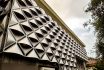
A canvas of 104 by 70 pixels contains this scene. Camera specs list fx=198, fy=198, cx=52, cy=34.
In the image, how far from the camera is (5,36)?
45.1 feet

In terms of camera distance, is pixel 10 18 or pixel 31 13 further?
pixel 31 13

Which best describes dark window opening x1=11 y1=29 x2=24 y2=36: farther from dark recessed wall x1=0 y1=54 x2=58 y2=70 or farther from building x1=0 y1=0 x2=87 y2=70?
dark recessed wall x1=0 y1=54 x2=58 y2=70

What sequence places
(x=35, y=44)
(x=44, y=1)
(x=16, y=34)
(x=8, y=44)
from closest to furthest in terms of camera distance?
(x=8, y=44), (x=16, y=34), (x=35, y=44), (x=44, y=1)

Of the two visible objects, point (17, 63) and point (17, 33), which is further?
point (17, 33)

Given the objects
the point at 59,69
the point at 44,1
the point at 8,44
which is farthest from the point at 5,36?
the point at 44,1

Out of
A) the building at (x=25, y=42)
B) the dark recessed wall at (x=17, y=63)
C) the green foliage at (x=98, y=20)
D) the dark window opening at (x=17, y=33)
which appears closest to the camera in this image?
the dark recessed wall at (x=17, y=63)

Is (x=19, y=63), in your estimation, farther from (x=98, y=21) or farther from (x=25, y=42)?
(x=98, y=21)

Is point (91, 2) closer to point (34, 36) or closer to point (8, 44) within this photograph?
point (34, 36)

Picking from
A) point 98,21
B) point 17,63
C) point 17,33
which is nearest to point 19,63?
point 17,63

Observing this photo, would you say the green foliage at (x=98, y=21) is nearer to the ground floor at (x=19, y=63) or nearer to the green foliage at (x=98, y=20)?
the green foliage at (x=98, y=20)

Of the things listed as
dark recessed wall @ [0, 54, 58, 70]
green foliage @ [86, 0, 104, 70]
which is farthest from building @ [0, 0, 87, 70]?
green foliage @ [86, 0, 104, 70]

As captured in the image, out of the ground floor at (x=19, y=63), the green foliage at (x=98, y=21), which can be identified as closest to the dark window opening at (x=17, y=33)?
the ground floor at (x=19, y=63)

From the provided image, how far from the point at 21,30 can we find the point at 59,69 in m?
6.84

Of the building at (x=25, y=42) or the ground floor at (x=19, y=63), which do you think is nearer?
the ground floor at (x=19, y=63)
